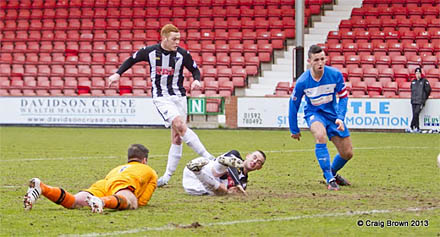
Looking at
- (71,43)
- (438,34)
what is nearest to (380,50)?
(438,34)

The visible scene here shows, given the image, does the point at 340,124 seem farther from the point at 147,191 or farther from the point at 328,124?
the point at 147,191

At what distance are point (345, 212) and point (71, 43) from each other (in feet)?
80.1

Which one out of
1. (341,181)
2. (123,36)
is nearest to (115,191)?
(341,181)

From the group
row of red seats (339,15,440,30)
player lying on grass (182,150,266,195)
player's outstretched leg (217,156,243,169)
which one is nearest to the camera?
player's outstretched leg (217,156,243,169)

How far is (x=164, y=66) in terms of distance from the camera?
1033 centimetres

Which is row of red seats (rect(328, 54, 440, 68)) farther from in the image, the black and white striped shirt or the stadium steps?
the black and white striped shirt

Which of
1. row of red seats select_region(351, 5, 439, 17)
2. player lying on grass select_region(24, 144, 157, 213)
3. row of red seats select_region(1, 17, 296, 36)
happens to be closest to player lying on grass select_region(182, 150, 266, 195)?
player lying on grass select_region(24, 144, 157, 213)

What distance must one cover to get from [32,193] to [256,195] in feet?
8.75

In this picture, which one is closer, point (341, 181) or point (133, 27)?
point (341, 181)

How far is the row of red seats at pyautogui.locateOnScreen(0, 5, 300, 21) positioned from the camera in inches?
1169

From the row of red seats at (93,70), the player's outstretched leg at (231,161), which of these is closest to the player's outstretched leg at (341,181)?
the player's outstretched leg at (231,161)

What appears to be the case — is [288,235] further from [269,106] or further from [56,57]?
[56,57]

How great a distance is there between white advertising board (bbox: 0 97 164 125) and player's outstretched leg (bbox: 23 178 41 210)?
56.4ft

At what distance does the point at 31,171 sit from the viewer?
39.2ft
